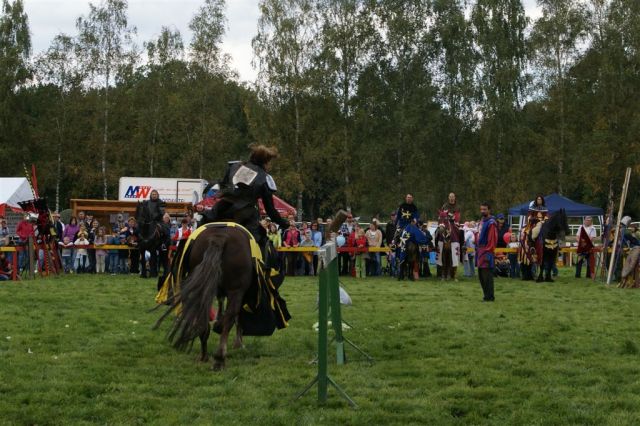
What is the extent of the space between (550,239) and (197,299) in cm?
1604

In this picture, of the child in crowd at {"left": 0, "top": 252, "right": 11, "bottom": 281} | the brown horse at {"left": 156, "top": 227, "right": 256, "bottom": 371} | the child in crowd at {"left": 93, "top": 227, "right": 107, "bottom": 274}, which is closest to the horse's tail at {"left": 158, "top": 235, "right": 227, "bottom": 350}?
the brown horse at {"left": 156, "top": 227, "right": 256, "bottom": 371}

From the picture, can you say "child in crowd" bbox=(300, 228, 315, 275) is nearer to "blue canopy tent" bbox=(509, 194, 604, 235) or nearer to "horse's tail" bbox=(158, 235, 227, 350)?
"blue canopy tent" bbox=(509, 194, 604, 235)

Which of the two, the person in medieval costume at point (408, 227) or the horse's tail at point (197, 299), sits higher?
the person in medieval costume at point (408, 227)

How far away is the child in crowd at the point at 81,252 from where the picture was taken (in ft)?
82.2

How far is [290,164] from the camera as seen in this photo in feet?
156

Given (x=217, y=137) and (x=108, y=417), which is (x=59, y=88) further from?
(x=108, y=417)

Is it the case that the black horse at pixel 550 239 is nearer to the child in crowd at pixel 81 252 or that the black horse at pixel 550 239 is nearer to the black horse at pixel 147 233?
the black horse at pixel 147 233

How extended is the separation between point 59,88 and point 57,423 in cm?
4885

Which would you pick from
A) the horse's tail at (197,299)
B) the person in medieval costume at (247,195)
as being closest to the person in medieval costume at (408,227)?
the person in medieval costume at (247,195)

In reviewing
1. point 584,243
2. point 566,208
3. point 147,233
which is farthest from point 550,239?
point 566,208

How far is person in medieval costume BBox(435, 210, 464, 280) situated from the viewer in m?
22.5

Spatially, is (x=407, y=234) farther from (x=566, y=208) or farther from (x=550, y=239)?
(x=566, y=208)

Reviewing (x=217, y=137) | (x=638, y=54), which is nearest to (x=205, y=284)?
(x=638, y=54)

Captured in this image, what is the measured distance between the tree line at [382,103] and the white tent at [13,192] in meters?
16.3
